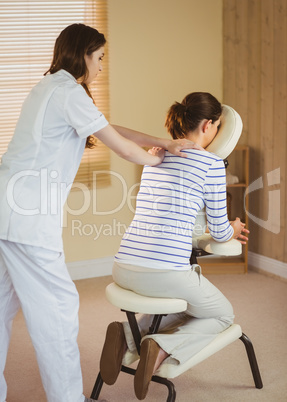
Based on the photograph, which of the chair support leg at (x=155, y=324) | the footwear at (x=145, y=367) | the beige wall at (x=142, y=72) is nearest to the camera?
the footwear at (x=145, y=367)

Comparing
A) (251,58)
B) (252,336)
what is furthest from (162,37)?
(252,336)

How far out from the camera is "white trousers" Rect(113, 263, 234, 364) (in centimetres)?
213

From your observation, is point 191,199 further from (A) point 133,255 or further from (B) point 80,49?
(B) point 80,49

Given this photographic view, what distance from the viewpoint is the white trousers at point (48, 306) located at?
201cm

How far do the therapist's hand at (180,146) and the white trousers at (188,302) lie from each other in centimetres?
42

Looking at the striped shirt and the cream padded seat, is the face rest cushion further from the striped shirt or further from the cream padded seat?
the cream padded seat

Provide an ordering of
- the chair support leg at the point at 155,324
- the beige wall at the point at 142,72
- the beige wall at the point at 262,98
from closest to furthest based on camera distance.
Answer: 1. the chair support leg at the point at 155,324
2. the beige wall at the point at 262,98
3. the beige wall at the point at 142,72

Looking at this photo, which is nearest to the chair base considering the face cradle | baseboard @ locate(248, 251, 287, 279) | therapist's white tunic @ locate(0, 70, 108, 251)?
therapist's white tunic @ locate(0, 70, 108, 251)

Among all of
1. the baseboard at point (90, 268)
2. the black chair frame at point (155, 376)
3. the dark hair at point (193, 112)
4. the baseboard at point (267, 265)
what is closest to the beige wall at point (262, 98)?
the baseboard at point (267, 265)

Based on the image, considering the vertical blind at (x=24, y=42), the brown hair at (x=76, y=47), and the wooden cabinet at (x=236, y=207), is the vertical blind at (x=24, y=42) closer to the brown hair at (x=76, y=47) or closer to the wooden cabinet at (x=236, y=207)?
the wooden cabinet at (x=236, y=207)

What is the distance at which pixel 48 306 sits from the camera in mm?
2033

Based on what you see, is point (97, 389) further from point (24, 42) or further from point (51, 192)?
point (24, 42)

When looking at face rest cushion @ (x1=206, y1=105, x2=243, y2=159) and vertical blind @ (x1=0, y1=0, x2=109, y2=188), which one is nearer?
face rest cushion @ (x1=206, y1=105, x2=243, y2=159)

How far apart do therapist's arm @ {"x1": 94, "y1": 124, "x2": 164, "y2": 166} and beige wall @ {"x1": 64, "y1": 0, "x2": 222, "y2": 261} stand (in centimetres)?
197
